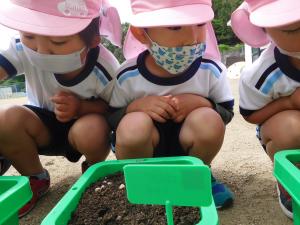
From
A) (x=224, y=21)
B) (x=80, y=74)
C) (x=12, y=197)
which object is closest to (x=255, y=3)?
(x=80, y=74)

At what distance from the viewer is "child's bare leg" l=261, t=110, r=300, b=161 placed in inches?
35.3

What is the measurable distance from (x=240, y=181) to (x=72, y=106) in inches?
22.3

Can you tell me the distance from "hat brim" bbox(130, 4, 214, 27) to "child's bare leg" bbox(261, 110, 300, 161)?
313mm

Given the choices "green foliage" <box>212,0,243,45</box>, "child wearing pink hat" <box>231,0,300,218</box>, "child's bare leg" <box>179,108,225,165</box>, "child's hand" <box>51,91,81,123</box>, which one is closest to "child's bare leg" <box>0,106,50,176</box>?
"child's hand" <box>51,91,81,123</box>

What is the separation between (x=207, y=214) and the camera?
560 millimetres

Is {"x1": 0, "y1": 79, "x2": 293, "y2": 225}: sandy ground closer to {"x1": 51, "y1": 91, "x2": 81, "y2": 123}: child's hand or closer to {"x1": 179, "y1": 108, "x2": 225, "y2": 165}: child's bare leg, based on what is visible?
{"x1": 179, "y1": 108, "x2": 225, "y2": 165}: child's bare leg

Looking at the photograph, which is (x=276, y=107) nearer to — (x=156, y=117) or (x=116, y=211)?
(x=156, y=117)

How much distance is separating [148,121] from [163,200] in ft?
1.43

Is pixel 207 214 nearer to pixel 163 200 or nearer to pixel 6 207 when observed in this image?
pixel 163 200

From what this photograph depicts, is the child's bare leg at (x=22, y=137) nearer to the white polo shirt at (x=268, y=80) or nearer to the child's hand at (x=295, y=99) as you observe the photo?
the white polo shirt at (x=268, y=80)

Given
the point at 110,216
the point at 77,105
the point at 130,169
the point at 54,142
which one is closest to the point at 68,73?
the point at 77,105

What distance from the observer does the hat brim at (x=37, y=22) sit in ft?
2.97

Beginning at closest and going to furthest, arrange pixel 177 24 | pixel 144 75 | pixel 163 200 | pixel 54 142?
pixel 163 200
pixel 177 24
pixel 144 75
pixel 54 142

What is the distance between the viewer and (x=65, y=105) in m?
1.07
